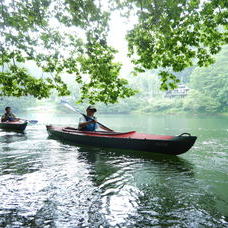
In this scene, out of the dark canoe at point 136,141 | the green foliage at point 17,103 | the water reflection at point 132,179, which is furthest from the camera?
the green foliage at point 17,103

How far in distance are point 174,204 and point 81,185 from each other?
2.27 meters

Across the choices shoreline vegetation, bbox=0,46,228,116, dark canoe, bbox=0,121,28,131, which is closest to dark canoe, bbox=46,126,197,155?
dark canoe, bbox=0,121,28,131

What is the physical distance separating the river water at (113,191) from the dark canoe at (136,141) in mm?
360

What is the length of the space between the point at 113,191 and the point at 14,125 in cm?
1298

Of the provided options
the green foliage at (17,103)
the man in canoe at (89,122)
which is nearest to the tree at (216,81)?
the man in canoe at (89,122)

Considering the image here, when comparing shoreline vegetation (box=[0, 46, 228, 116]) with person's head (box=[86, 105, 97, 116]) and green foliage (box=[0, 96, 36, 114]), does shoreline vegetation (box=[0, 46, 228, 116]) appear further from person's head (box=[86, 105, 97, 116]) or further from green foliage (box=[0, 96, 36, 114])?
person's head (box=[86, 105, 97, 116])

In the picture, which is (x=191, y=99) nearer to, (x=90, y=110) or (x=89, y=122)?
(x=89, y=122)

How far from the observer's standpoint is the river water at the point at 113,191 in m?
3.83

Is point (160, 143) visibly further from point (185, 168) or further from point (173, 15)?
point (173, 15)

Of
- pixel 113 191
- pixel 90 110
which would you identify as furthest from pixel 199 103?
pixel 113 191

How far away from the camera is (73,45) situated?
7617 millimetres

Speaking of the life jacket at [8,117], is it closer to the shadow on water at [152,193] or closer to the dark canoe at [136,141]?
the dark canoe at [136,141]

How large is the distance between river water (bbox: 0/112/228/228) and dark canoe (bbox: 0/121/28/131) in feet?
24.1

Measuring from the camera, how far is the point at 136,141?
8906 millimetres
